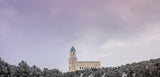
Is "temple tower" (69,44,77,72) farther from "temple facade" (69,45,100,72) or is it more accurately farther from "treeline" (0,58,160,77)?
"treeline" (0,58,160,77)

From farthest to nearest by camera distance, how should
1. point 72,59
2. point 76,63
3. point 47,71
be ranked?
1. point 72,59
2. point 76,63
3. point 47,71

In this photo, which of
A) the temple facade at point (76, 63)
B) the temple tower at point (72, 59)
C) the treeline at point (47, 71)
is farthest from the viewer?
the temple tower at point (72, 59)

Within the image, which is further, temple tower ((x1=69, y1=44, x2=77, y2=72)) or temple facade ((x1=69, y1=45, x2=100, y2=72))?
temple tower ((x1=69, y1=44, x2=77, y2=72))

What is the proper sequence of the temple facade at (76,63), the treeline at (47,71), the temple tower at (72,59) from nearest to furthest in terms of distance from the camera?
the treeline at (47,71), the temple facade at (76,63), the temple tower at (72,59)

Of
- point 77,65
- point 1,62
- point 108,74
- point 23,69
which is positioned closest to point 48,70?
point 23,69

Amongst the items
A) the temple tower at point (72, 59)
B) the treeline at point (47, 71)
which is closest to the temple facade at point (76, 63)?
the temple tower at point (72, 59)

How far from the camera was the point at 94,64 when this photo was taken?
135 metres

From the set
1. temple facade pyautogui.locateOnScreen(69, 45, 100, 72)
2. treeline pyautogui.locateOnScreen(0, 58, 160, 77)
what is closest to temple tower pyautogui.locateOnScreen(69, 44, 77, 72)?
temple facade pyautogui.locateOnScreen(69, 45, 100, 72)

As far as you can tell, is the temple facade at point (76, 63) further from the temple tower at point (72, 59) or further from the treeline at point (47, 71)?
the treeline at point (47, 71)

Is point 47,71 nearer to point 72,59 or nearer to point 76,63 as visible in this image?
point 76,63

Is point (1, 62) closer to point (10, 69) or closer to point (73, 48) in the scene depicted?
point (10, 69)

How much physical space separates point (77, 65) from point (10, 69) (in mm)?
108910

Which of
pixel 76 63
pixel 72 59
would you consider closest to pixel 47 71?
pixel 76 63

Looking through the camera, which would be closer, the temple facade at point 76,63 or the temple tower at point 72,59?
the temple facade at point 76,63
